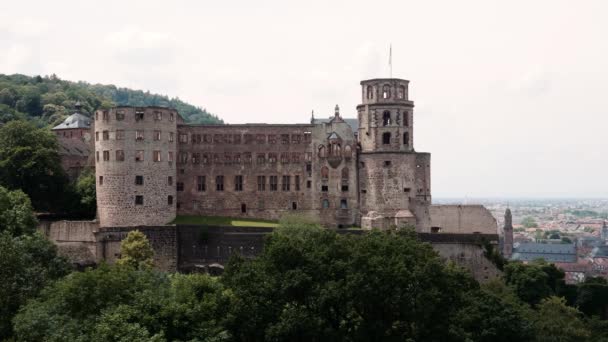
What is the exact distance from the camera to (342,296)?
4634 cm

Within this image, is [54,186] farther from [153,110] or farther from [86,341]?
[86,341]

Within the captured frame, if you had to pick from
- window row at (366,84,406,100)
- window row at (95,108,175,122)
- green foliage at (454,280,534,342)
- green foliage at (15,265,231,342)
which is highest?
window row at (366,84,406,100)

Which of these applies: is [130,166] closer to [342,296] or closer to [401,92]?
[401,92]

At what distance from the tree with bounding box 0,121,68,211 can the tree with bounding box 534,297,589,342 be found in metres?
47.1

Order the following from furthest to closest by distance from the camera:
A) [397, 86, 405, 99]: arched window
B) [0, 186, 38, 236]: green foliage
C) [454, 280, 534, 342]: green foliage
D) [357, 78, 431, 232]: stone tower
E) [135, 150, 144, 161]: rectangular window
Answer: [397, 86, 405, 99]: arched window
[357, 78, 431, 232]: stone tower
[135, 150, 144, 161]: rectangular window
[0, 186, 38, 236]: green foliage
[454, 280, 534, 342]: green foliage

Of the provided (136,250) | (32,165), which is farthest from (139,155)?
(136,250)

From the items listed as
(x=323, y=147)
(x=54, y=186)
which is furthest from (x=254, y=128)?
(x=54, y=186)

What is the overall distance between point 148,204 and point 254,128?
47.5 feet

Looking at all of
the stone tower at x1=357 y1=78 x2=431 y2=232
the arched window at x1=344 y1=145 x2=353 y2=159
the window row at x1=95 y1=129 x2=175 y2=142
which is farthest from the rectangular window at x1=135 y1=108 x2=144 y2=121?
the stone tower at x1=357 y1=78 x2=431 y2=232

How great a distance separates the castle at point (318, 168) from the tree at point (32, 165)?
11.9 meters

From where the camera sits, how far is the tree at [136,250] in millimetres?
70044

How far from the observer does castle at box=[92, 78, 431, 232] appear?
3327 inches

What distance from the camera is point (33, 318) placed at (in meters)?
44.0

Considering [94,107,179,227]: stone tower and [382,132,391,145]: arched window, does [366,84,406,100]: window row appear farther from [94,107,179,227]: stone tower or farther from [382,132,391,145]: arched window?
[94,107,179,227]: stone tower
